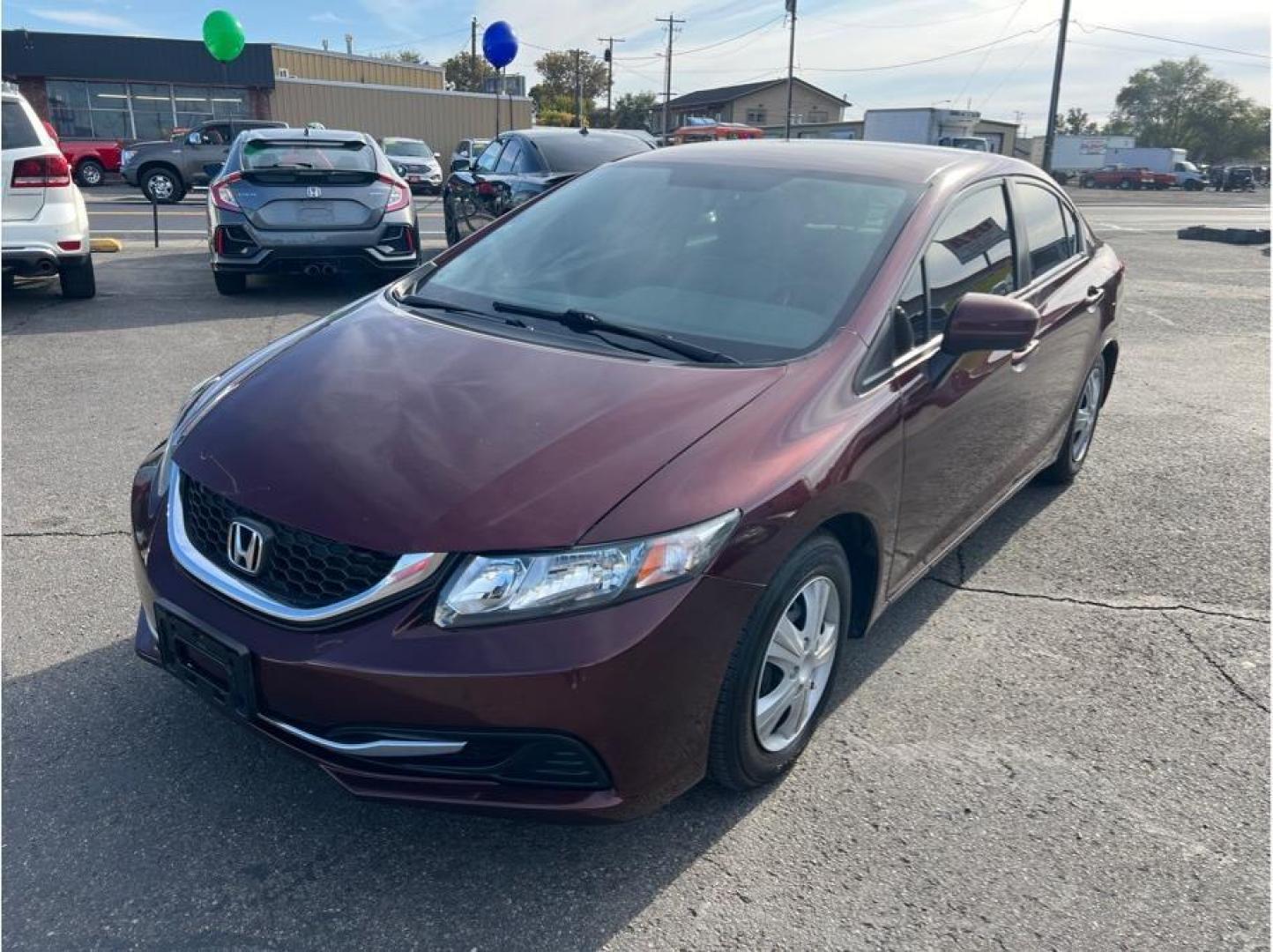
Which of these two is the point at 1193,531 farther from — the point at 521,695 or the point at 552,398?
the point at 521,695

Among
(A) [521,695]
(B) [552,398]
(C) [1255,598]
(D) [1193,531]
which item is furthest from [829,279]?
(D) [1193,531]

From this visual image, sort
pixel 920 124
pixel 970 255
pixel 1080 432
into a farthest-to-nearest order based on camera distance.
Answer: pixel 920 124 → pixel 1080 432 → pixel 970 255

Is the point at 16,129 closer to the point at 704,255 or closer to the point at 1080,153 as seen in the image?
the point at 704,255

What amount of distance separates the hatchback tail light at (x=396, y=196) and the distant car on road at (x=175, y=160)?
13.9m

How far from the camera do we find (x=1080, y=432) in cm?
502

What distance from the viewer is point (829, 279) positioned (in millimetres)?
3051

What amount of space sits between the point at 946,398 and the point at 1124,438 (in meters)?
3.33

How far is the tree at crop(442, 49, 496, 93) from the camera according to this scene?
78500 millimetres

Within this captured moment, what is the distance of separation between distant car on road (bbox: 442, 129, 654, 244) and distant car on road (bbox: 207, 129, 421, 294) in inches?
40.1

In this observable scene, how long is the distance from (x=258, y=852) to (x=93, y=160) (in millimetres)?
29470

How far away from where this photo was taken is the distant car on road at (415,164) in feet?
84.4

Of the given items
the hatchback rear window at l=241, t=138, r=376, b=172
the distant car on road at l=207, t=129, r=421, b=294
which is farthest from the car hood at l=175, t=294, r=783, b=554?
the hatchback rear window at l=241, t=138, r=376, b=172

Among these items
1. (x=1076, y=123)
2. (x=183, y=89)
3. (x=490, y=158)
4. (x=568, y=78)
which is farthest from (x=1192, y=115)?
(x=490, y=158)

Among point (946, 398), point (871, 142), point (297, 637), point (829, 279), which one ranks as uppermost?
point (871, 142)
